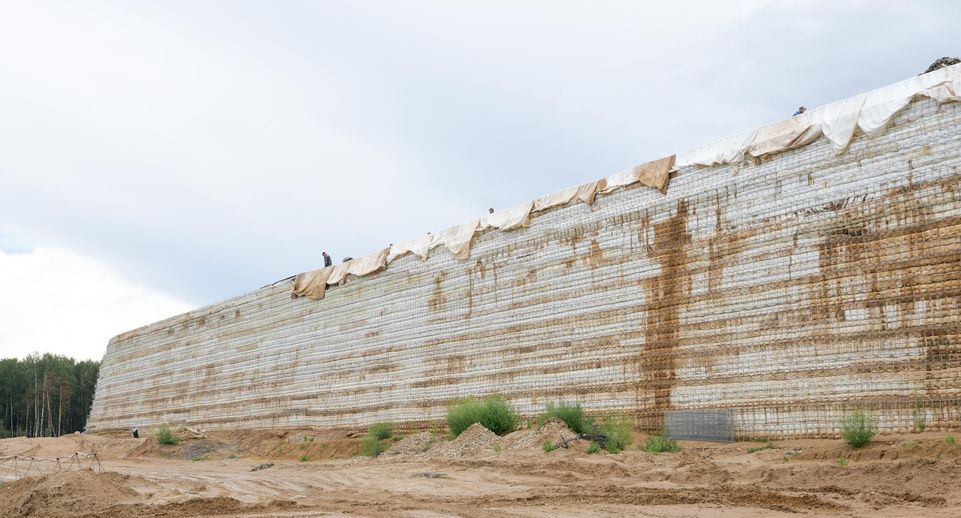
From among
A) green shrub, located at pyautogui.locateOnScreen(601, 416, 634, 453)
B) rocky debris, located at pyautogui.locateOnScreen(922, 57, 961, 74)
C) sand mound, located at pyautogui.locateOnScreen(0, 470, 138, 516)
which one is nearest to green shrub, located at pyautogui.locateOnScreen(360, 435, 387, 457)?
green shrub, located at pyautogui.locateOnScreen(601, 416, 634, 453)

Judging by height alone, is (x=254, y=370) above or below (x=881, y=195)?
below

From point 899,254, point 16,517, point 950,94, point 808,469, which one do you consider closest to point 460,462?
point 808,469

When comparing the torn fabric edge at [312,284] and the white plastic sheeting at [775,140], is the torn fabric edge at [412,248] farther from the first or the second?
the torn fabric edge at [312,284]

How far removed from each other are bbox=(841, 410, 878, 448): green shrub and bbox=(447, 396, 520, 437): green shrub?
540 cm

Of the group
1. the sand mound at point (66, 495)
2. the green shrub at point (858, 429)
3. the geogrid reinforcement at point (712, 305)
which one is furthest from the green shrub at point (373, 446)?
the green shrub at point (858, 429)

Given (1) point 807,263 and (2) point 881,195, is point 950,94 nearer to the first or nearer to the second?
(2) point 881,195

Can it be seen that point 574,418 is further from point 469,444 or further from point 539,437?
point 469,444

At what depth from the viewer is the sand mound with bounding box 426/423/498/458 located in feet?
41.3

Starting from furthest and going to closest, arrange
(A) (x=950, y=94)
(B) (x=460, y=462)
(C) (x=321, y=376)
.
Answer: (C) (x=321, y=376)
(B) (x=460, y=462)
(A) (x=950, y=94)

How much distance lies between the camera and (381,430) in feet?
54.4

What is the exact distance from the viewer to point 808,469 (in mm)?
8797

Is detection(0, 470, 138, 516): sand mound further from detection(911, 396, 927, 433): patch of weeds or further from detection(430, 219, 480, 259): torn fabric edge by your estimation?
detection(911, 396, 927, 433): patch of weeds

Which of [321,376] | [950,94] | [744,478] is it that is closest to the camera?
[744,478]

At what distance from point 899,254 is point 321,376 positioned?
509 inches
